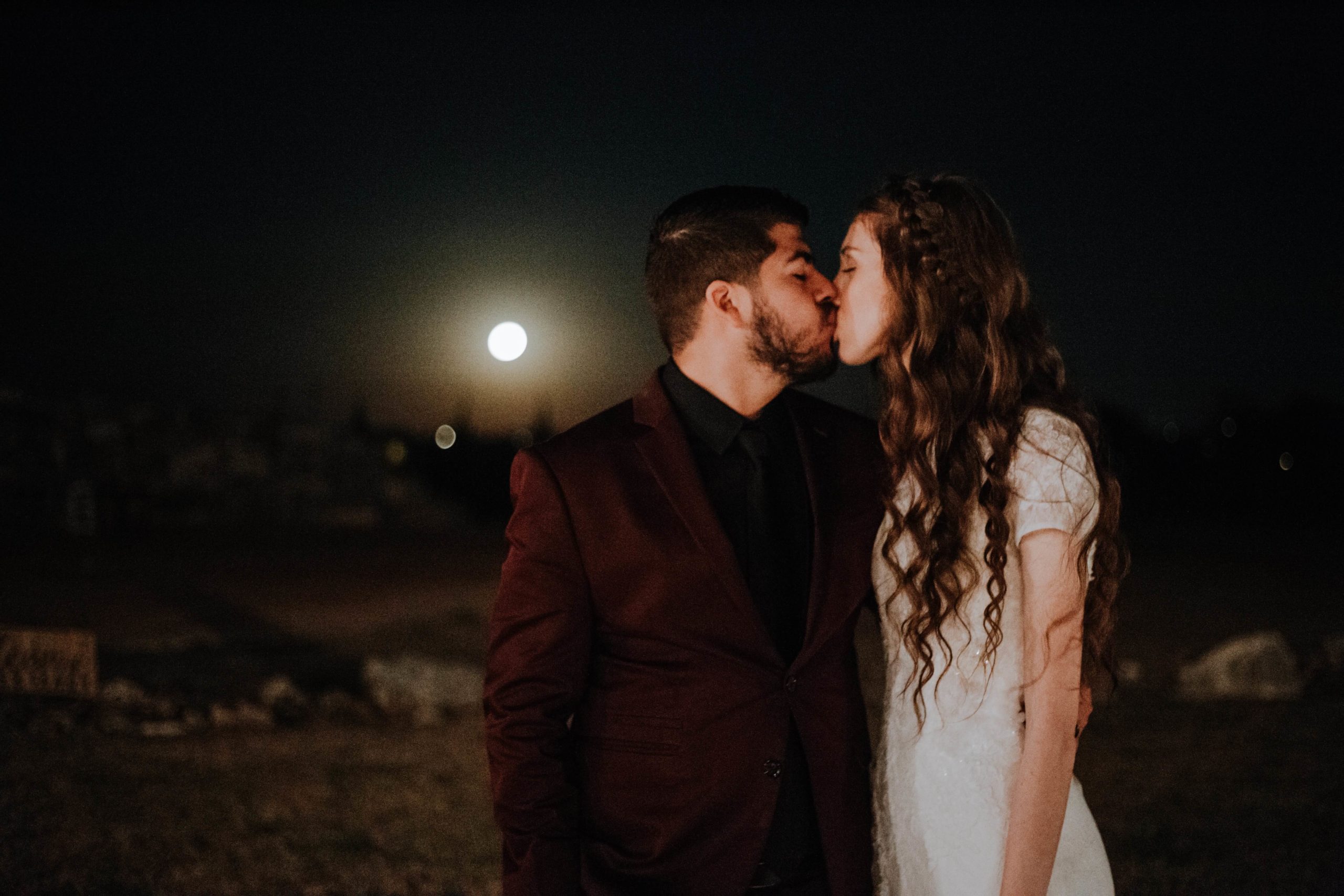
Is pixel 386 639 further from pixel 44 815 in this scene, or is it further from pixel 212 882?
pixel 212 882

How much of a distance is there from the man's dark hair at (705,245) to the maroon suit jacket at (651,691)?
1.30 ft

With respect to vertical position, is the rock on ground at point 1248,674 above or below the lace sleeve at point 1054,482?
below

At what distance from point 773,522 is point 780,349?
1.35ft

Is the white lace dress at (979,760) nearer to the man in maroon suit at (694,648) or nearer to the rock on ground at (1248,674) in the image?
the man in maroon suit at (694,648)

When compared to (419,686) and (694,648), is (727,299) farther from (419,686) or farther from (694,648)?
(419,686)

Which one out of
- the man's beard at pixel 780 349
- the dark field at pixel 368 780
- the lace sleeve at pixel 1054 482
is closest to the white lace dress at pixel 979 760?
the lace sleeve at pixel 1054 482

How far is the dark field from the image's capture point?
506cm

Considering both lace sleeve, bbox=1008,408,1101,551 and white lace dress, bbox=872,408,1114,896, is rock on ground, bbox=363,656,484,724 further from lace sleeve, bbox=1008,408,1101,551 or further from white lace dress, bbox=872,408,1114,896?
lace sleeve, bbox=1008,408,1101,551

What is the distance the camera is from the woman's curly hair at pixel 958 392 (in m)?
2.09

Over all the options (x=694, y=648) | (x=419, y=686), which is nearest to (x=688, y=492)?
(x=694, y=648)

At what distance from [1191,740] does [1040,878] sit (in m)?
6.09

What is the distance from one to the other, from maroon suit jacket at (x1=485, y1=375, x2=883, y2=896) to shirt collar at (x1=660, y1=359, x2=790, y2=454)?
0.12 m

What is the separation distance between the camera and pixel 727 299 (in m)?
2.38

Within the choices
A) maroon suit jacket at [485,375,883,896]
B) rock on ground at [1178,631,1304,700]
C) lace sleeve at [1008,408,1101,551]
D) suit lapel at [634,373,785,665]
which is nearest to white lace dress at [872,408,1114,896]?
lace sleeve at [1008,408,1101,551]
